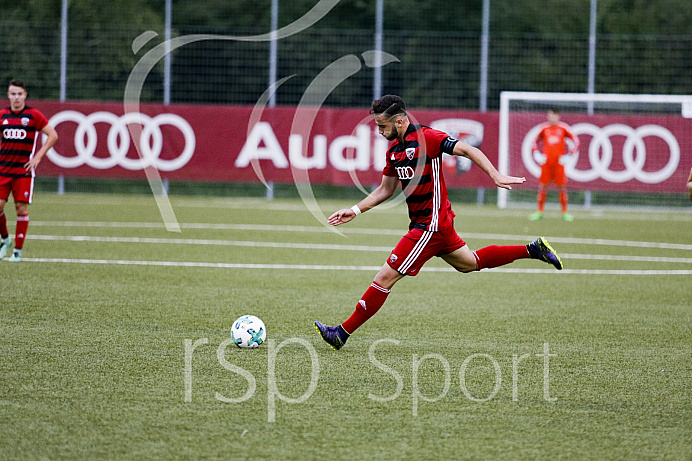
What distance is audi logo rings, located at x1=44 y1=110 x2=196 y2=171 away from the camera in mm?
23391

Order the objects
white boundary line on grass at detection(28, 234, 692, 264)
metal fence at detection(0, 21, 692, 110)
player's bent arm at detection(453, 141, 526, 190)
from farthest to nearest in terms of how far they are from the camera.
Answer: metal fence at detection(0, 21, 692, 110), white boundary line on grass at detection(28, 234, 692, 264), player's bent arm at detection(453, 141, 526, 190)

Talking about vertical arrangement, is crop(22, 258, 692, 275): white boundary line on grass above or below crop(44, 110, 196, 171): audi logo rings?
below

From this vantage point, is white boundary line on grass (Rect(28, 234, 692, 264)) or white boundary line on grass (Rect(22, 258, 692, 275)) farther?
white boundary line on grass (Rect(28, 234, 692, 264))

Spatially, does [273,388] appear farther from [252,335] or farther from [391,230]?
[391,230]

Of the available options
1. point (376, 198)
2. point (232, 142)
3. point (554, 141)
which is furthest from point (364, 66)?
point (376, 198)

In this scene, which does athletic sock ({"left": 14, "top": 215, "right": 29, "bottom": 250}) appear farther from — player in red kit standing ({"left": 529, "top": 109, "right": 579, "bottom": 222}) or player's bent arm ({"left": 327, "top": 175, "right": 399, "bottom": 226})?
player in red kit standing ({"left": 529, "top": 109, "right": 579, "bottom": 222})

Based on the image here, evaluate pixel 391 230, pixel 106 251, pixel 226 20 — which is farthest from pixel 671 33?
pixel 106 251

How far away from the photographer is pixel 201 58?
2464 cm

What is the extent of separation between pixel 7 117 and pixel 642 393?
9094 millimetres

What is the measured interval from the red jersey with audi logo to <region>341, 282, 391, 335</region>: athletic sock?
6.40m

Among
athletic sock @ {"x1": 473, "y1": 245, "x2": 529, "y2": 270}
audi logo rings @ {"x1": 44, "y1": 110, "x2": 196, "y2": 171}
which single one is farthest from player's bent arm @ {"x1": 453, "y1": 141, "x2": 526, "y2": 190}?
audi logo rings @ {"x1": 44, "y1": 110, "x2": 196, "y2": 171}

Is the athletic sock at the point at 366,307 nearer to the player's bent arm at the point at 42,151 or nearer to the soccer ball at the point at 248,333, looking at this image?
the soccer ball at the point at 248,333

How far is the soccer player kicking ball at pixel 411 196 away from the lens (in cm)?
652

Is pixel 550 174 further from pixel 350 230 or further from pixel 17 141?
pixel 17 141
